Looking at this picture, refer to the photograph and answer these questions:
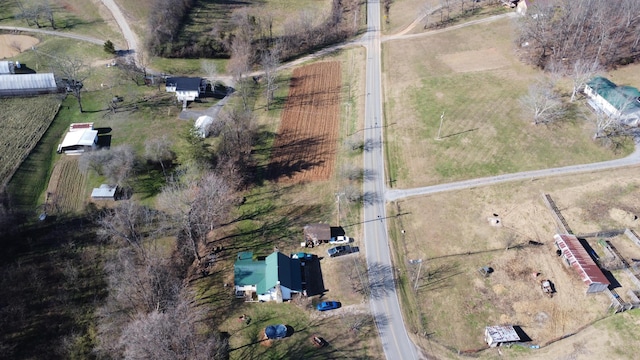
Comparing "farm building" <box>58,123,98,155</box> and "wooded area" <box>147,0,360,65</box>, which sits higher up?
"wooded area" <box>147,0,360,65</box>

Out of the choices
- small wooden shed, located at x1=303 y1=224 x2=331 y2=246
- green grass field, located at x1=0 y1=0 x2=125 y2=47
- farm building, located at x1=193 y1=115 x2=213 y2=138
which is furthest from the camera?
green grass field, located at x1=0 y1=0 x2=125 y2=47

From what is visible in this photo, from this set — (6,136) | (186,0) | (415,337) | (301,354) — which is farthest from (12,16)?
(415,337)

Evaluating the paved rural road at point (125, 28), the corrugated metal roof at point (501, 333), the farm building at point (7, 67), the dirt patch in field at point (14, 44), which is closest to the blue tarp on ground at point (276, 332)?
the corrugated metal roof at point (501, 333)

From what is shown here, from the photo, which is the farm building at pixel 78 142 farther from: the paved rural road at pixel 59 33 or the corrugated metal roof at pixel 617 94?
the corrugated metal roof at pixel 617 94

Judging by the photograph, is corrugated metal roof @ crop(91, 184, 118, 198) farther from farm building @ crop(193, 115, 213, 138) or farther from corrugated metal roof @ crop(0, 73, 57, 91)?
corrugated metal roof @ crop(0, 73, 57, 91)

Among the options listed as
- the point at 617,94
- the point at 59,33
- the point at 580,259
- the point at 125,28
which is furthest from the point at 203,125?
the point at 617,94

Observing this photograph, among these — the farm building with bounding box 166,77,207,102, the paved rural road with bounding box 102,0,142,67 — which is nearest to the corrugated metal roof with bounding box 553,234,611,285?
the farm building with bounding box 166,77,207,102

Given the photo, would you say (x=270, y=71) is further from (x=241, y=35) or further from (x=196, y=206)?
(x=196, y=206)
